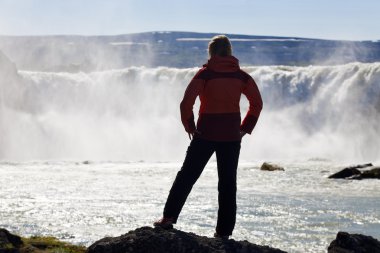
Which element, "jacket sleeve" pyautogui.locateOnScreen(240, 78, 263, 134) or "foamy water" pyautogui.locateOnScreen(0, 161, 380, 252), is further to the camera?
"foamy water" pyautogui.locateOnScreen(0, 161, 380, 252)

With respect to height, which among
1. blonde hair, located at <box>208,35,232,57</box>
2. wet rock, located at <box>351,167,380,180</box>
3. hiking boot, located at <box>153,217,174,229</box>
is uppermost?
wet rock, located at <box>351,167,380,180</box>

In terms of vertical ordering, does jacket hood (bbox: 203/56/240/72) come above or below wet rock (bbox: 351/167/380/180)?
below

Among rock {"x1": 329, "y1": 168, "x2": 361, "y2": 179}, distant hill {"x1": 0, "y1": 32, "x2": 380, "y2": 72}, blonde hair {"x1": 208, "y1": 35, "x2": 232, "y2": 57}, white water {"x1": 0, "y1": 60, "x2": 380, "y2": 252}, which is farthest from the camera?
distant hill {"x1": 0, "y1": 32, "x2": 380, "y2": 72}

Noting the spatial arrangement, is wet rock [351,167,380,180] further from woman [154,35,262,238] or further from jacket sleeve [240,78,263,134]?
woman [154,35,262,238]

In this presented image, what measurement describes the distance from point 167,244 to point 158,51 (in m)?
187

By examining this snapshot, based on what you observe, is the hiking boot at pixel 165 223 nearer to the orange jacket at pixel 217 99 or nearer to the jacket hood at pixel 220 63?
the orange jacket at pixel 217 99

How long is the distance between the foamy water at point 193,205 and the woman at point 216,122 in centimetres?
712

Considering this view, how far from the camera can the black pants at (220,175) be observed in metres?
8.20

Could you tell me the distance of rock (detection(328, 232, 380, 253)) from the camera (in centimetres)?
787

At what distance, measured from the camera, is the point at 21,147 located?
54406 millimetres

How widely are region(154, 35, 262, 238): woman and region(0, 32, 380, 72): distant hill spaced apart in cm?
15084

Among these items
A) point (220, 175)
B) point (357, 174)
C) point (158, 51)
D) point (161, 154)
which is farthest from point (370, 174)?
point (158, 51)

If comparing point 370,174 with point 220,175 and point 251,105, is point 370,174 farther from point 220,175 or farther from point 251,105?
point 220,175

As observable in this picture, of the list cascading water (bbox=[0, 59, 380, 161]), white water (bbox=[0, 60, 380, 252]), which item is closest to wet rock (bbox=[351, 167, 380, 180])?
white water (bbox=[0, 60, 380, 252])
